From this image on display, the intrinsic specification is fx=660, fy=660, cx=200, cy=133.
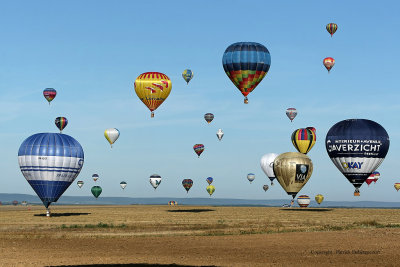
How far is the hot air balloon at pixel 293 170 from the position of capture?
85.5 m

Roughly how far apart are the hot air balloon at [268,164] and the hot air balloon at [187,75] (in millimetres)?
23190

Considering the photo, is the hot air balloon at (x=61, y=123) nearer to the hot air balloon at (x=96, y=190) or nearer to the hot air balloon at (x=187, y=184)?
the hot air balloon at (x=187, y=184)

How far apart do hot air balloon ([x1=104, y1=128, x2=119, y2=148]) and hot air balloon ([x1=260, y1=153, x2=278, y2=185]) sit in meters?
28.4

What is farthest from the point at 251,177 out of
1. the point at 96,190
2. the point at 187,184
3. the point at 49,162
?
the point at 49,162

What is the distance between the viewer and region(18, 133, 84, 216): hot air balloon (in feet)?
234

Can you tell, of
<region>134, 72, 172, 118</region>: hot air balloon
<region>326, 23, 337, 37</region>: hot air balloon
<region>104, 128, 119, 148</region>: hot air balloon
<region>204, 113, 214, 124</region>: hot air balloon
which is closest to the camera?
<region>134, 72, 172, 118</region>: hot air balloon

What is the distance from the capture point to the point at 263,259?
34938 millimetres

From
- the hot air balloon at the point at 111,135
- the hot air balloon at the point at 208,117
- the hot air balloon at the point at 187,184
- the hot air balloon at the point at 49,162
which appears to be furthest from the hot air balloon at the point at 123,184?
the hot air balloon at the point at 49,162

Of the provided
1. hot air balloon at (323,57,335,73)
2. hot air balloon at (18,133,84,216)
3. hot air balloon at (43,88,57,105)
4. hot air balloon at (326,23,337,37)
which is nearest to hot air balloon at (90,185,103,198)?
hot air balloon at (43,88,57,105)

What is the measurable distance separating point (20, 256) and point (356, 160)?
4967cm

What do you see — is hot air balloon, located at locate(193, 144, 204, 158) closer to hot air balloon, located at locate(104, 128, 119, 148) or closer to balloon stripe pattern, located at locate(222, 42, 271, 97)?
hot air balloon, located at locate(104, 128, 119, 148)

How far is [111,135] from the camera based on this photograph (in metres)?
122

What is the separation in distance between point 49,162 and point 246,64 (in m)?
24.9

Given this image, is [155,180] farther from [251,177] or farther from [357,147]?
[357,147]
